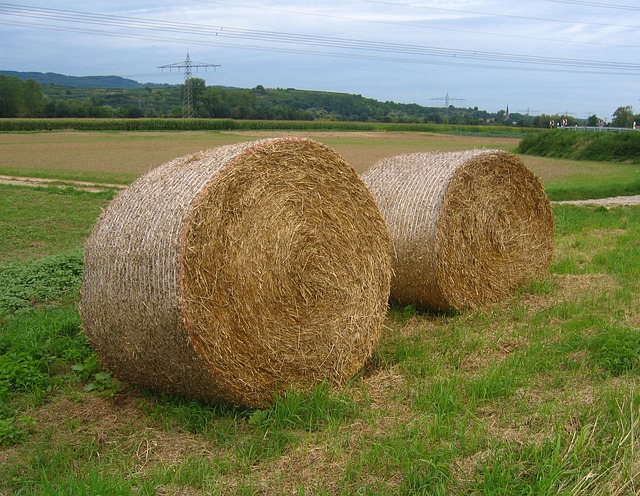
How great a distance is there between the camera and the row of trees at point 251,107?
73.8m

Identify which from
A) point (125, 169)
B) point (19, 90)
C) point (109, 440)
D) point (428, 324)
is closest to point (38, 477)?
point (109, 440)

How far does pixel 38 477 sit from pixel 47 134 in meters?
58.0

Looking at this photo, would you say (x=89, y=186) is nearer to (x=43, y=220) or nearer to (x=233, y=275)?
(x=43, y=220)

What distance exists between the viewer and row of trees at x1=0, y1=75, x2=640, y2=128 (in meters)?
73.8

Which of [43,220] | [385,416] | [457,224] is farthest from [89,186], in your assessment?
[385,416]

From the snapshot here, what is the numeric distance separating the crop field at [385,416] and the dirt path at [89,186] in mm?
11244

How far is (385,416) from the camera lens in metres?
4.91

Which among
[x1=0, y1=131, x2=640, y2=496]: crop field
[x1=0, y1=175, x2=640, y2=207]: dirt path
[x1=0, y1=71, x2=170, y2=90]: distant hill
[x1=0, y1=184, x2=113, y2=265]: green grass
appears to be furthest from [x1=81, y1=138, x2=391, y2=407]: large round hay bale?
[x1=0, y1=71, x2=170, y2=90]: distant hill

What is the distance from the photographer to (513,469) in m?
3.89

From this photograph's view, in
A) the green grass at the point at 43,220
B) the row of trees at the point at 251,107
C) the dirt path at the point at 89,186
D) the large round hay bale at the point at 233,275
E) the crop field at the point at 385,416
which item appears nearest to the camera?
the crop field at the point at 385,416

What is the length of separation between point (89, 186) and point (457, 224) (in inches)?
623

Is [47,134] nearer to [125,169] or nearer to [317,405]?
[125,169]

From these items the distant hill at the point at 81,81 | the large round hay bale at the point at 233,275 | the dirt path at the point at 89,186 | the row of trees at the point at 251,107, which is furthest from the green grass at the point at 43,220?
the distant hill at the point at 81,81

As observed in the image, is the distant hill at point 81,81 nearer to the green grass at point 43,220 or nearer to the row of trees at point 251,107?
the row of trees at point 251,107
